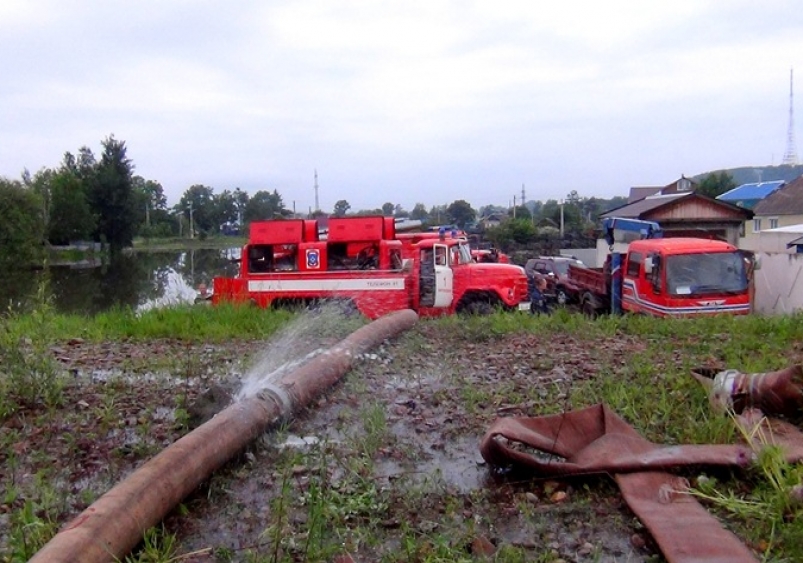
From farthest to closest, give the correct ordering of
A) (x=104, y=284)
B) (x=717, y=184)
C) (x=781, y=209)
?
(x=717, y=184) < (x=781, y=209) < (x=104, y=284)

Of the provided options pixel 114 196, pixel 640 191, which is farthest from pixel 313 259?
pixel 114 196

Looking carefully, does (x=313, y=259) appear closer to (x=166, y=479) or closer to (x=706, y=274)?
(x=706, y=274)

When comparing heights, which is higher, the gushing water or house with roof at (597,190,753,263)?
house with roof at (597,190,753,263)

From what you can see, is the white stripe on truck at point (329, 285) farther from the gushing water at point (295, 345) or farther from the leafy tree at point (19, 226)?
the leafy tree at point (19, 226)

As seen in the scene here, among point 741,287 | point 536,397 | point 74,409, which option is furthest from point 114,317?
point 741,287

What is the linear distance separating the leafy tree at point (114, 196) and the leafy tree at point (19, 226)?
20.6 metres

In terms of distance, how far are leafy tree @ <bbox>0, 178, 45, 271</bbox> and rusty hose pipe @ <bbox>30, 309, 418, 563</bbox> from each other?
48.6 metres

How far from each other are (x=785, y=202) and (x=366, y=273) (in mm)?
40097

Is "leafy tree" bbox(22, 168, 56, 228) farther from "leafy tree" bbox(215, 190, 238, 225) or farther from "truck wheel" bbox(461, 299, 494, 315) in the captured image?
"truck wheel" bbox(461, 299, 494, 315)

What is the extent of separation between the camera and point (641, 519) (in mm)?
4062

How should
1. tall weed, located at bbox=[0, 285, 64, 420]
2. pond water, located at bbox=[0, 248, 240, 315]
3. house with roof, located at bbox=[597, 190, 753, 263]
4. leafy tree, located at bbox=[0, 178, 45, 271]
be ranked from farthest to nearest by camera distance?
leafy tree, located at bbox=[0, 178, 45, 271], house with roof, located at bbox=[597, 190, 753, 263], pond water, located at bbox=[0, 248, 240, 315], tall weed, located at bbox=[0, 285, 64, 420]

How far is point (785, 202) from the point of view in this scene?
50.3 meters

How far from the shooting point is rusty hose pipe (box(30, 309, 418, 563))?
3.56m

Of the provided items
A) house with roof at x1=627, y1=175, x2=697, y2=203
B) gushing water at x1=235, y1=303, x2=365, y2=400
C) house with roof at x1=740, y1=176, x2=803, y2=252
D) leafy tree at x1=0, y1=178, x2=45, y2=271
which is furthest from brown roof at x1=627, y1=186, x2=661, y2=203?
gushing water at x1=235, y1=303, x2=365, y2=400
